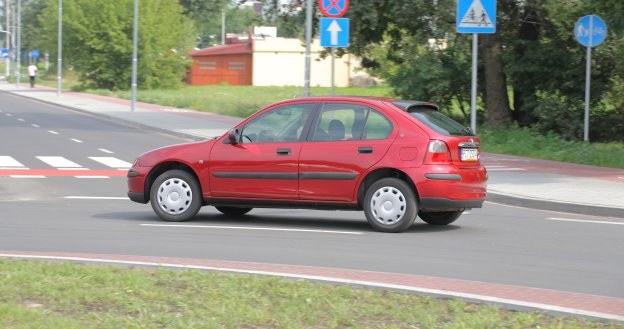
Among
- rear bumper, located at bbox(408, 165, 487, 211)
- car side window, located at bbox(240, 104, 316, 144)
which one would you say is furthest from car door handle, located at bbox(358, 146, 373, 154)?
car side window, located at bbox(240, 104, 316, 144)

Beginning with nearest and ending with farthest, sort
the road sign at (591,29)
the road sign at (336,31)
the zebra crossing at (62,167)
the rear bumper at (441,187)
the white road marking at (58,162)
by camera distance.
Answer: the rear bumper at (441,187), the zebra crossing at (62,167), the white road marking at (58,162), the road sign at (591,29), the road sign at (336,31)

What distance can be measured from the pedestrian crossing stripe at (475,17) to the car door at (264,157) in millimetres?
5524

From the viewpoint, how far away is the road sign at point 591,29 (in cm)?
2162

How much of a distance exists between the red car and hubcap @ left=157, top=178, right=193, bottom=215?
0.01 metres

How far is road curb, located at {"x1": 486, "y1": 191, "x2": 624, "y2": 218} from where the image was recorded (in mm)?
13977

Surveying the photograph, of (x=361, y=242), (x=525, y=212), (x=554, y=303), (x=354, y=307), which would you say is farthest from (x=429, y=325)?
(x=525, y=212)

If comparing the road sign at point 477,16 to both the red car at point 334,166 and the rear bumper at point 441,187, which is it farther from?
the rear bumper at point 441,187

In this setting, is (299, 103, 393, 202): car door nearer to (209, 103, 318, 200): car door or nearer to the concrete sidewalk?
(209, 103, 318, 200): car door

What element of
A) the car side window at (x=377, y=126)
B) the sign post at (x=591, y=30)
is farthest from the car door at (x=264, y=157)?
the sign post at (x=591, y=30)

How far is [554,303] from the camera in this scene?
7461 millimetres

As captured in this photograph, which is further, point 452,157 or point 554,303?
point 452,157

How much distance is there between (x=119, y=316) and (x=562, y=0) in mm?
21686

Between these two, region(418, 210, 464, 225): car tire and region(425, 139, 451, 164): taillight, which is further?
region(418, 210, 464, 225): car tire

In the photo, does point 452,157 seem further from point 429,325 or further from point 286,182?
point 429,325
